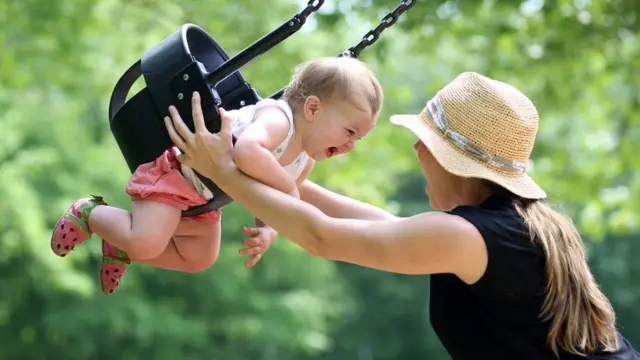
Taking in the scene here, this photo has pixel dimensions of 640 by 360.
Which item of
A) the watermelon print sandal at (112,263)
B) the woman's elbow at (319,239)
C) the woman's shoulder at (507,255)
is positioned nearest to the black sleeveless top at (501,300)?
the woman's shoulder at (507,255)

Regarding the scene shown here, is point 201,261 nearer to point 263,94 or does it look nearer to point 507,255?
point 507,255

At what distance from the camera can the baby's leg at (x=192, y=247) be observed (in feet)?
9.61

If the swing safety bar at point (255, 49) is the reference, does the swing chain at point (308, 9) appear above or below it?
above

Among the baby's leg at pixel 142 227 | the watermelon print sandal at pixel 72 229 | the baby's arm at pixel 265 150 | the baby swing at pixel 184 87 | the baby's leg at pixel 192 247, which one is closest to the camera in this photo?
the baby's arm at pixel 265 150

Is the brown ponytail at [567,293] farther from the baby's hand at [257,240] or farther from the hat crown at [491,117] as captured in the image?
the baby's hand at [257,240]

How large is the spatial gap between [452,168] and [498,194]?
0.17 m

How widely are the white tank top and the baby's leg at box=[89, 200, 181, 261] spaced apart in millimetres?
91

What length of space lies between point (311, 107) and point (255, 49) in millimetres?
223

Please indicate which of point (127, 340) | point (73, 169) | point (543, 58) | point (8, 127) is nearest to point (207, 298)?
point (127, 340)

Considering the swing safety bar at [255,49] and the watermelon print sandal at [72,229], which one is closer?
the swing safety bar at [255,49]

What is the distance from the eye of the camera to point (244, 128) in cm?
262

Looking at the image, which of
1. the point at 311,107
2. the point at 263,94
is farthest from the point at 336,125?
the point at 263,94

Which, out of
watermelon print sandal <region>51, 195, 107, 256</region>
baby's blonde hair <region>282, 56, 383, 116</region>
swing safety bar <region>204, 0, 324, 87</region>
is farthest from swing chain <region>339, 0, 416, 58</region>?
watermelon print sandal <region>51, 195, 107, 256</region>

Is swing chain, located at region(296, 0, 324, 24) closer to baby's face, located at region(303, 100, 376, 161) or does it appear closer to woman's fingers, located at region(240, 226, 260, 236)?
baby's face, located at region(303, 100, 376, 161)
